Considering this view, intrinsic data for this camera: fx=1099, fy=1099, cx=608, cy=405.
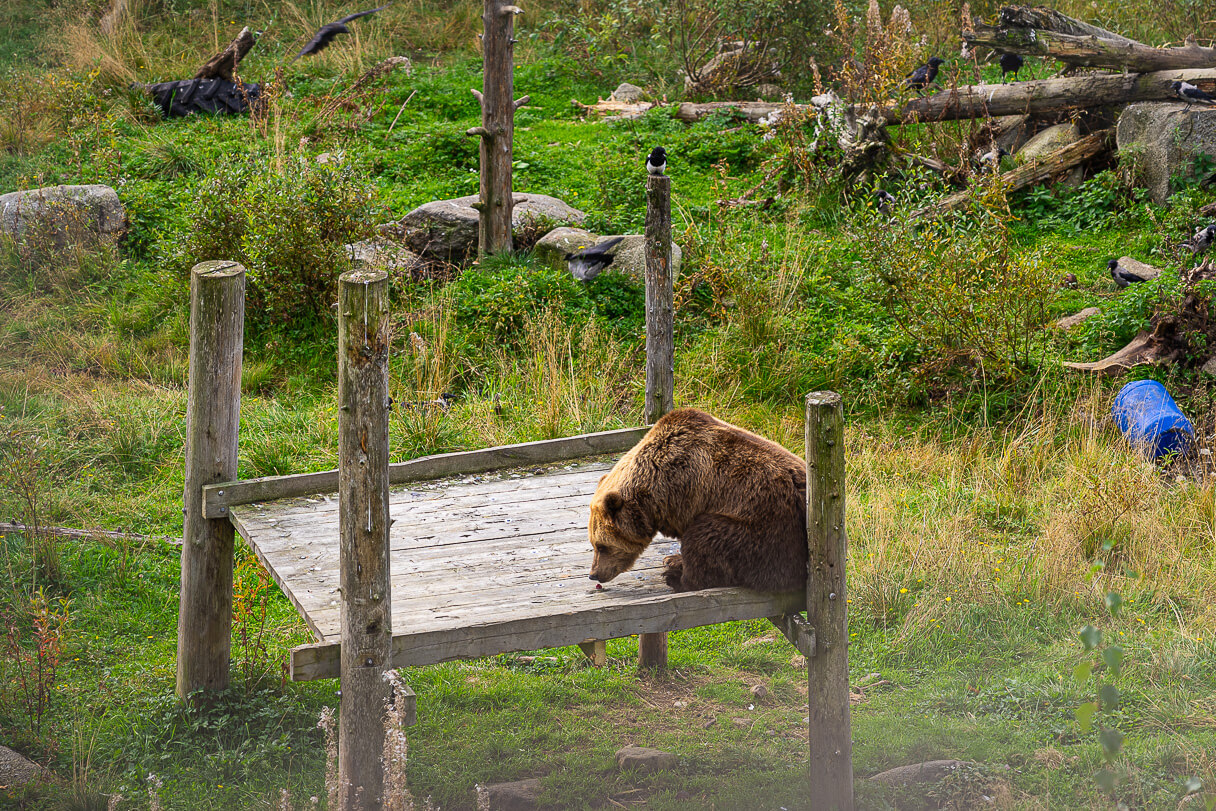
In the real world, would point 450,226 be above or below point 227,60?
below

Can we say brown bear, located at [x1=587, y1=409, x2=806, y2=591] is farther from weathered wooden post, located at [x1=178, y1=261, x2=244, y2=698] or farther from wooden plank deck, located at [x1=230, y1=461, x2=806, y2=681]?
weathered wooden post, located at [x1=178, y1=261, x2=244, y2=698]

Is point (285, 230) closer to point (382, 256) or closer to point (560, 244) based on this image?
point (382, 256)

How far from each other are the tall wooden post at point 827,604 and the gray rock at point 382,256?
A: 5707 mm

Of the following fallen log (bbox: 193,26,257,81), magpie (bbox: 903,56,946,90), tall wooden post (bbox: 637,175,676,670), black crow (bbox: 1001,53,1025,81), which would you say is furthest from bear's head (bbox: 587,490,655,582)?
fallen log (bbox: 193,26,257,81)

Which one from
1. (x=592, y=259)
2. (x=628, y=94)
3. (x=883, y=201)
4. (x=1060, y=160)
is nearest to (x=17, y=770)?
(x=592, y=259)

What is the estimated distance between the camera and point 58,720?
205 inches

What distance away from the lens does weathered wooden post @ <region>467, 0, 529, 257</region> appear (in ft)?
32.9

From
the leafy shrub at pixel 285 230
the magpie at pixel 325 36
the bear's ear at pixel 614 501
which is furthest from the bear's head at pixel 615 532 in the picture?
the magpie at pixel 325 36

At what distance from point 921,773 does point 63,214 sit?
9.46 meters

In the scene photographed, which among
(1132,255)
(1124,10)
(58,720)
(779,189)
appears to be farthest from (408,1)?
(58,720)

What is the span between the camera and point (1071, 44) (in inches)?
428

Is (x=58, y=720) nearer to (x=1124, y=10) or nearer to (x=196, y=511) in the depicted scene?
(x=196, y=511)

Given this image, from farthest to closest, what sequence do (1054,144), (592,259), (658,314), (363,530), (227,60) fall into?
(227,60) < (1054,144) < (592,259) < (658,314) < (363,530)

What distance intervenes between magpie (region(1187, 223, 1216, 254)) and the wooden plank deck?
19.6ft
